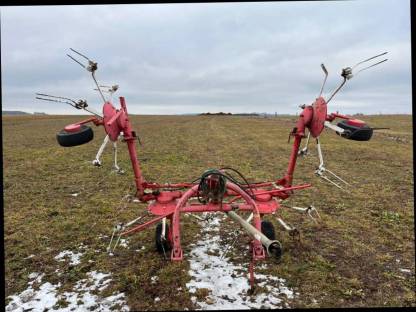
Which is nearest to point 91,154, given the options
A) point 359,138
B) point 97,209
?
point 97,209

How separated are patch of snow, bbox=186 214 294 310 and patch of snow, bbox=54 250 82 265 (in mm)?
2032

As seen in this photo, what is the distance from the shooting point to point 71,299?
497cm

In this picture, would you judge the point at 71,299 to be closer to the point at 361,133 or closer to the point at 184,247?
the point at 184,247

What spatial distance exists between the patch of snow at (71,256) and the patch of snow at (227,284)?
6.67 feet

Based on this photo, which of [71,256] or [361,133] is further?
[71,256]

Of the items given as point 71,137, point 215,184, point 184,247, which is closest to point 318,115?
point 215,184

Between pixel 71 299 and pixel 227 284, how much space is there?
2.26m

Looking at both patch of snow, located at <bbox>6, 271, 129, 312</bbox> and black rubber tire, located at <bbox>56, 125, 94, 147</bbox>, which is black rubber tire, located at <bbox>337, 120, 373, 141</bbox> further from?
patch of snow, located at <bbox>6, 271, 129, 312</bbox>

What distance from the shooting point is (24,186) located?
11781 millimetres

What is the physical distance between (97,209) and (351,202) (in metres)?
7.02

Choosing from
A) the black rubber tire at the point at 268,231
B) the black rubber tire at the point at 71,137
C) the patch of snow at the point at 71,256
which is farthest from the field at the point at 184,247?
the black rubber tire at the point at 71,137

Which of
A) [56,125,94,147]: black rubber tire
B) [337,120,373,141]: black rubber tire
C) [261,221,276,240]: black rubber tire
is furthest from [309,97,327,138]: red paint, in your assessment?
[56,125,94,147]: black rubber tire

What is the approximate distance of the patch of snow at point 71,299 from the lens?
4781 millimetres

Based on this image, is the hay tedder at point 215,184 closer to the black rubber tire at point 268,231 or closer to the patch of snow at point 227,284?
the black rubber tire at point 268,231
